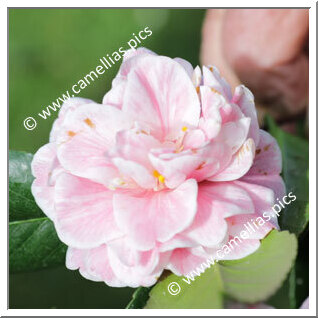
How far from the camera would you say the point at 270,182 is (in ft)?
1.35

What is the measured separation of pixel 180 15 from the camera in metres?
0.66

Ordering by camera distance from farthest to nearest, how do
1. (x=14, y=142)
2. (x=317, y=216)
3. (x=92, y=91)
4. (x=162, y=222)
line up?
(x=14, y=142) → (x=92, y=91) → (x=317, y=216) → (x=162, y=222)

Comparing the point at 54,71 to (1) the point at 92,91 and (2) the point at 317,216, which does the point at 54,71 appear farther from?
(2) the point at 317,216

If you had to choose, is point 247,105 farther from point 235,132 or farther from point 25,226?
point 25,226

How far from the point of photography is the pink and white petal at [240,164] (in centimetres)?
37

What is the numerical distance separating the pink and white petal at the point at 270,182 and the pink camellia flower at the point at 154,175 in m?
0.01

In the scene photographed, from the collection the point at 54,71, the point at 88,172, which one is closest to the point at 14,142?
the point at 54,71

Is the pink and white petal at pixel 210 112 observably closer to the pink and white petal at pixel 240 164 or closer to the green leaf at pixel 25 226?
the pink and white petal at pixel 240 164

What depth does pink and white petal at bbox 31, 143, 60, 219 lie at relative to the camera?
393 mm

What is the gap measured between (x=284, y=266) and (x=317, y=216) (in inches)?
3.6

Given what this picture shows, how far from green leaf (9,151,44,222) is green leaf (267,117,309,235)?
24 cm

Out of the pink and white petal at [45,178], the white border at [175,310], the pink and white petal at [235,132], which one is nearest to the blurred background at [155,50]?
the white border at [175,310]

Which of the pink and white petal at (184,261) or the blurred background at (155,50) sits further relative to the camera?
the blurred background at (155,50)

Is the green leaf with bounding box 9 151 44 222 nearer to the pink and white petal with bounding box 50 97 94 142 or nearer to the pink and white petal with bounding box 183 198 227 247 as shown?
the pink and white petal with bounding box 50 97 94 142
